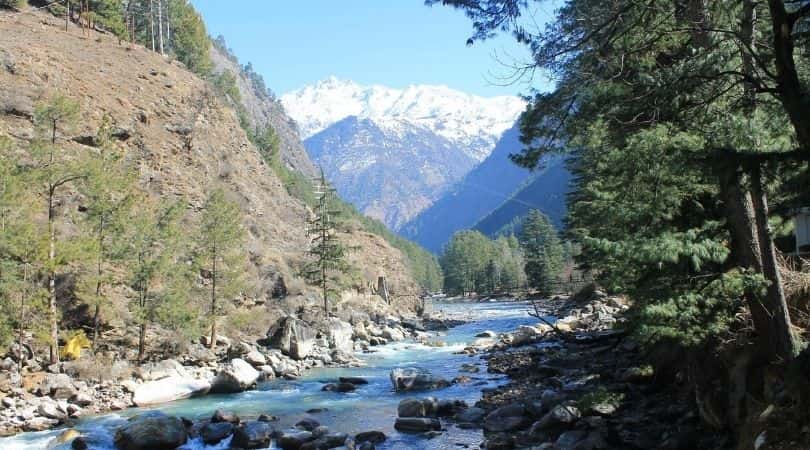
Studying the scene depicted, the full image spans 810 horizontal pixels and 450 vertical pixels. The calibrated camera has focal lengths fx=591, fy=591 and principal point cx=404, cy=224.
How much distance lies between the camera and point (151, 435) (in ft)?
48.4

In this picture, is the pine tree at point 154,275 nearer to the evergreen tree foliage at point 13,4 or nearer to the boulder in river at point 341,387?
the boulder in river at point 341,387

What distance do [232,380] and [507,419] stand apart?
12.2 m

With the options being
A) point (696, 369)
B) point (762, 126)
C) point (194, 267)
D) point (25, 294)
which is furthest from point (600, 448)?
point (194, 267)

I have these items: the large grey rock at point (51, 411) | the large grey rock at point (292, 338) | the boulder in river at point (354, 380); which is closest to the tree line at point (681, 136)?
the boulder in river at point (354, 380)

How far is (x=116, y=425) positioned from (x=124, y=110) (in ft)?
119

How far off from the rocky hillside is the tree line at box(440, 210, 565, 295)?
55.7 meters

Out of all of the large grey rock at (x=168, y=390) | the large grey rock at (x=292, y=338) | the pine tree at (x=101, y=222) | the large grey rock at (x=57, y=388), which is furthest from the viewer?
the large grey rock at (x=292, y=338)

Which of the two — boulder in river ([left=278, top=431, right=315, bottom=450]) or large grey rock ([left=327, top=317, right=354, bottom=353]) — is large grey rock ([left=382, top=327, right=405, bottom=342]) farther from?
boulder in river ([left=278, top=431, right=315, bottom=450])

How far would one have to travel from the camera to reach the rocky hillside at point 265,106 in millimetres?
161375

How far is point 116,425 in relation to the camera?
1708 cm

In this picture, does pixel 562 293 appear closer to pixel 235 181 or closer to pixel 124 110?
pixel 235 181

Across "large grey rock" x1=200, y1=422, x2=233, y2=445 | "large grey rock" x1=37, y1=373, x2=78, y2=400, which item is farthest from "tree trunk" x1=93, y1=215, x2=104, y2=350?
"large grey rock" x1=200, y1=422, x2=233, y2=445

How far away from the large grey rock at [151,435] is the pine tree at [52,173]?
9.17 m

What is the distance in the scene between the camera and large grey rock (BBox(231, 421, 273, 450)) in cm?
1506
